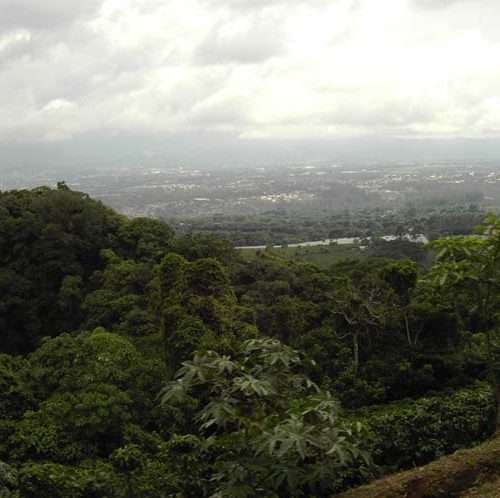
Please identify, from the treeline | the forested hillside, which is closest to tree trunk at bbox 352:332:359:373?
the forested hillside

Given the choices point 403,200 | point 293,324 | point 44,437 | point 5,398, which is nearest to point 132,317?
point 293,324

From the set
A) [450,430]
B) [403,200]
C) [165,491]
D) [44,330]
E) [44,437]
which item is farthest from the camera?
[403,200]

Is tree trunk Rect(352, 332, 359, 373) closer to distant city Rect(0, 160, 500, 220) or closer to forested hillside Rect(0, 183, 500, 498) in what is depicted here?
forested hillside Rect(0, 183, 500, 498)

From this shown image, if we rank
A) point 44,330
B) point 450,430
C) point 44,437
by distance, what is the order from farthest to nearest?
point 44,330 → point 44,437 → point 450,430

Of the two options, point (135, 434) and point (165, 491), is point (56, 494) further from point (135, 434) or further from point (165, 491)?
point (135, 434)

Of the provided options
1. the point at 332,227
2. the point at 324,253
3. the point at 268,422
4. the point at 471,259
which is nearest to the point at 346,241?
the point at 324,253

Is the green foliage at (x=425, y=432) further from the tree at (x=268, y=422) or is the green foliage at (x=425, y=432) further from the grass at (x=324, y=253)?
the grass at (x=324, y=253)
